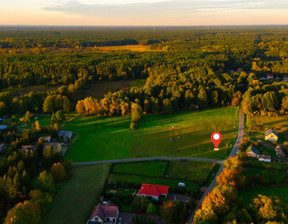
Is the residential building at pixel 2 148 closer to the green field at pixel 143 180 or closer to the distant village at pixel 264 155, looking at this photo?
the green field at pixel 143 180

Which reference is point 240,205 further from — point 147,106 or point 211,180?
point 147,106

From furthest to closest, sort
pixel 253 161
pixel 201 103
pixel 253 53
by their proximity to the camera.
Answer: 1. pixel 253 53
2. pixel 201 103
3. pixel 253 161

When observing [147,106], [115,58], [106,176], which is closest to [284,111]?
[147,106]

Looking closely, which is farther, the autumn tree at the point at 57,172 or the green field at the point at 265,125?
the green field at the point at 265,125

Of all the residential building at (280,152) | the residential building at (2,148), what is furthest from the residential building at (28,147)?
the residential building at (280,152)

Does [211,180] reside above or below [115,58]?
below

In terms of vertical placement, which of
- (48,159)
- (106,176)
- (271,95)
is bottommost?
(106,176)

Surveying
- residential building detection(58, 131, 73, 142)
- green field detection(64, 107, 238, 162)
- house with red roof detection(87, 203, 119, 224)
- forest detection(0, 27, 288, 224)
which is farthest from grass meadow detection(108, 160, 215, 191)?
residential building detection(58, 131, 73, 142)
